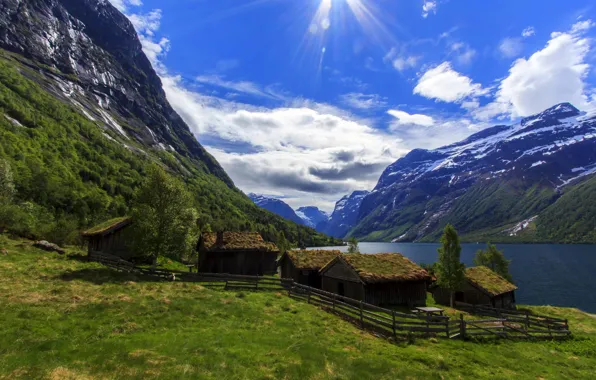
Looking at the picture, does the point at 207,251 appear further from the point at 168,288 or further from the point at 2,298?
the point at 2,298

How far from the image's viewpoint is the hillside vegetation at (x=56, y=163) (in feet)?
256

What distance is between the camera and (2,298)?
2005cm

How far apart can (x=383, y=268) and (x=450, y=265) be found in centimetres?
1445

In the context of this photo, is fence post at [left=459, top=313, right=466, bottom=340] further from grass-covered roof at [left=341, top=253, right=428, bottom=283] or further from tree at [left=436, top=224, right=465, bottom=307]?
tree at [left=436, top=224, right=465, bottom=307]

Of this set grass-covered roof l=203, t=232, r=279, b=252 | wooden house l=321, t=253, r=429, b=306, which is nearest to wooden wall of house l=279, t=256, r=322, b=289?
wooden house l=321, t=253, r=429, b=306

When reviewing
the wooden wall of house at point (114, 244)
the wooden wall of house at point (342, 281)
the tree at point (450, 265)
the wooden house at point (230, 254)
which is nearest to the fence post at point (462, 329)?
the wooden wall of house at point (342, 281)

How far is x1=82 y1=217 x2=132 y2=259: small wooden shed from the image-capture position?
44844mm

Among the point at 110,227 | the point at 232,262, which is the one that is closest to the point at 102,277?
the point at 110,227

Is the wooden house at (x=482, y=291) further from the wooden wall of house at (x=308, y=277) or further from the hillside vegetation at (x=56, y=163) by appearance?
the hillside vegetation at (x=56, y=163)

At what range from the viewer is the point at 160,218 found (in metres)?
40.6

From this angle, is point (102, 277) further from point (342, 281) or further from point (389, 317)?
point (389, 317)

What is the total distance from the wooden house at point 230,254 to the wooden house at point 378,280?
46.6ft

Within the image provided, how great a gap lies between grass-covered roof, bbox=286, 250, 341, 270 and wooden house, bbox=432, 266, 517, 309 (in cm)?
2062

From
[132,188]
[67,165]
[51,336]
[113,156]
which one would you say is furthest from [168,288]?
[113,156]
